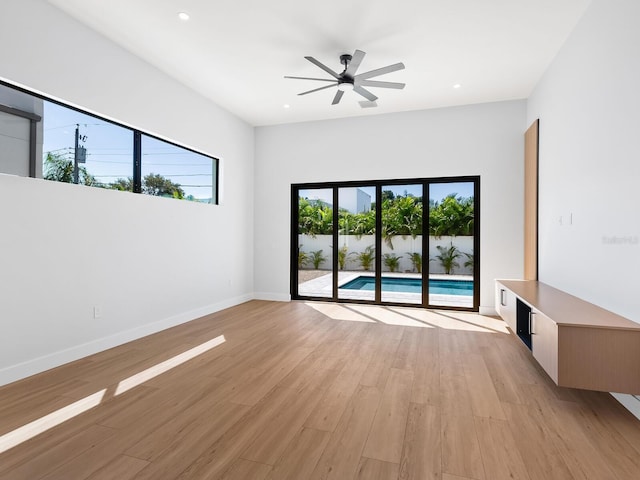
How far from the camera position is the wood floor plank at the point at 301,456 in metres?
1.79

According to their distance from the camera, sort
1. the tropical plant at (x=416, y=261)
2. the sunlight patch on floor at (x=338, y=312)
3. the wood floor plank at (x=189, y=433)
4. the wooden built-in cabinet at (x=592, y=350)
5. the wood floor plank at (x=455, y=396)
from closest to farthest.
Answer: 1. the wood floor plank at (x=189, y=433)
2. the wooden built-in cabinet at (x=592, y=350)
3. the wood floor plank at (x=455, y=396)
4. the sunlight patch on floor at (x=338, y=312)
5. the tropical plant at (x=416, y=261)

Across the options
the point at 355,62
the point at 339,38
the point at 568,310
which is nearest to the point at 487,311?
the point at 568,310

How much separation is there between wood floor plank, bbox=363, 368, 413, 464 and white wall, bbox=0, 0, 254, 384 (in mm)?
2999

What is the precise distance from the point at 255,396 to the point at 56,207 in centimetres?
256

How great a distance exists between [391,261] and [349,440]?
421 cm

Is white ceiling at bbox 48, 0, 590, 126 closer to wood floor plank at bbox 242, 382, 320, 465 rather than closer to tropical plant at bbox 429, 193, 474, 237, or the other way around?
tropical plant at bbox 429, 193, 474, 237

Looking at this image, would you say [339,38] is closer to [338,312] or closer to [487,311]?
[338,312]

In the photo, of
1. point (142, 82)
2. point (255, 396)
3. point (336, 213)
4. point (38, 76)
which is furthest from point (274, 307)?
point (38, 76)

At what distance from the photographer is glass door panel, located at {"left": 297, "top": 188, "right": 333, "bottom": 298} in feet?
21.3

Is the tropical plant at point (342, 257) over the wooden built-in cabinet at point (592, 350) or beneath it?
over

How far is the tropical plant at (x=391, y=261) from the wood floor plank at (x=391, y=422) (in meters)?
3.09

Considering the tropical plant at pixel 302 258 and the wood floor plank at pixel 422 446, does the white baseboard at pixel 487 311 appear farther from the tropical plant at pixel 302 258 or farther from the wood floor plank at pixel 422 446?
the wood floor plank at pixel 422 446

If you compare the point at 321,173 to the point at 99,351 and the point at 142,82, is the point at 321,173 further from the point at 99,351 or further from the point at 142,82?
the point at 99,351

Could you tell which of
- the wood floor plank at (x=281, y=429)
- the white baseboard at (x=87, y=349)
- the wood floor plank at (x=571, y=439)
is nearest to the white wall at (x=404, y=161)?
the white baseboard at (x=87, y=349)
